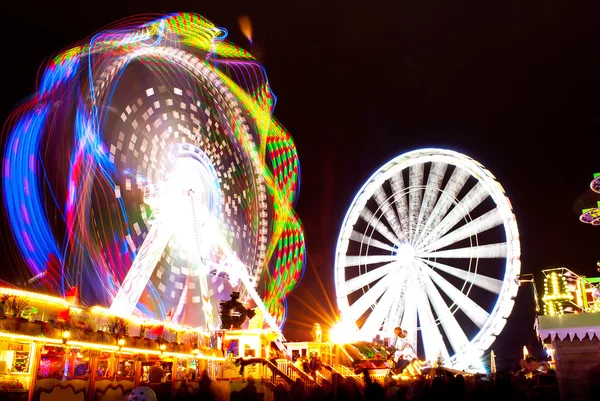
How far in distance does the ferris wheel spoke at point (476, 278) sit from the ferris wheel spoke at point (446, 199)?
1735 millimetres

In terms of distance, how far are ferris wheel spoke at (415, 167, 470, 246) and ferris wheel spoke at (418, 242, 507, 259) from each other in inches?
46.3

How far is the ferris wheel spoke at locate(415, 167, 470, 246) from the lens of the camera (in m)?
28.1

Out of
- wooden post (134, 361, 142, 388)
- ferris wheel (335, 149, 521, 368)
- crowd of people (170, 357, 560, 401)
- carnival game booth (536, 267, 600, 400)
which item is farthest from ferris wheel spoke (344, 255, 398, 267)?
crowd of people (170, 357, 560, 401)

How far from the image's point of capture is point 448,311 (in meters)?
26.5

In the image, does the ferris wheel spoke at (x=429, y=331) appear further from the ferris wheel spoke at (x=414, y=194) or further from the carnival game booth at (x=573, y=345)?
the carnival game booth at (x=573, y=345)

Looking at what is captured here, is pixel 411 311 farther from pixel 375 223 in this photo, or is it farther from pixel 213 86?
pixel 213 86

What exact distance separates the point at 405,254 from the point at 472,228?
3748mm

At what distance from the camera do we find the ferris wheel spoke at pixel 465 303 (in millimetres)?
25297

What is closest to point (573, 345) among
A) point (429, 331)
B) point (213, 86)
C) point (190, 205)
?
point (429, 331)

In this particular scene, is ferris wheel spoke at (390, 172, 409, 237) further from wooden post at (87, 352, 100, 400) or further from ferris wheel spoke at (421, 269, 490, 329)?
wooden post at (87, 352, 100, 400)

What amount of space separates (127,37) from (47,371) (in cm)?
1325

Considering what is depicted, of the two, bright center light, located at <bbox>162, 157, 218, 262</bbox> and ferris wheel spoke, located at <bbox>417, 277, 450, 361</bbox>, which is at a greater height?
bright center light, located at <bbox>162, 157, 218, 262</bbox>

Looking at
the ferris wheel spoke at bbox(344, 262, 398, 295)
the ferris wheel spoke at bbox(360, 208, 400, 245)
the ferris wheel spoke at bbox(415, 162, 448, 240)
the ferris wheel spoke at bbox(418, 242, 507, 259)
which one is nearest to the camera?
the ferris wheel spoke at bbox(418, 242, 507, 259)

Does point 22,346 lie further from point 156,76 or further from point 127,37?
point 156,76
